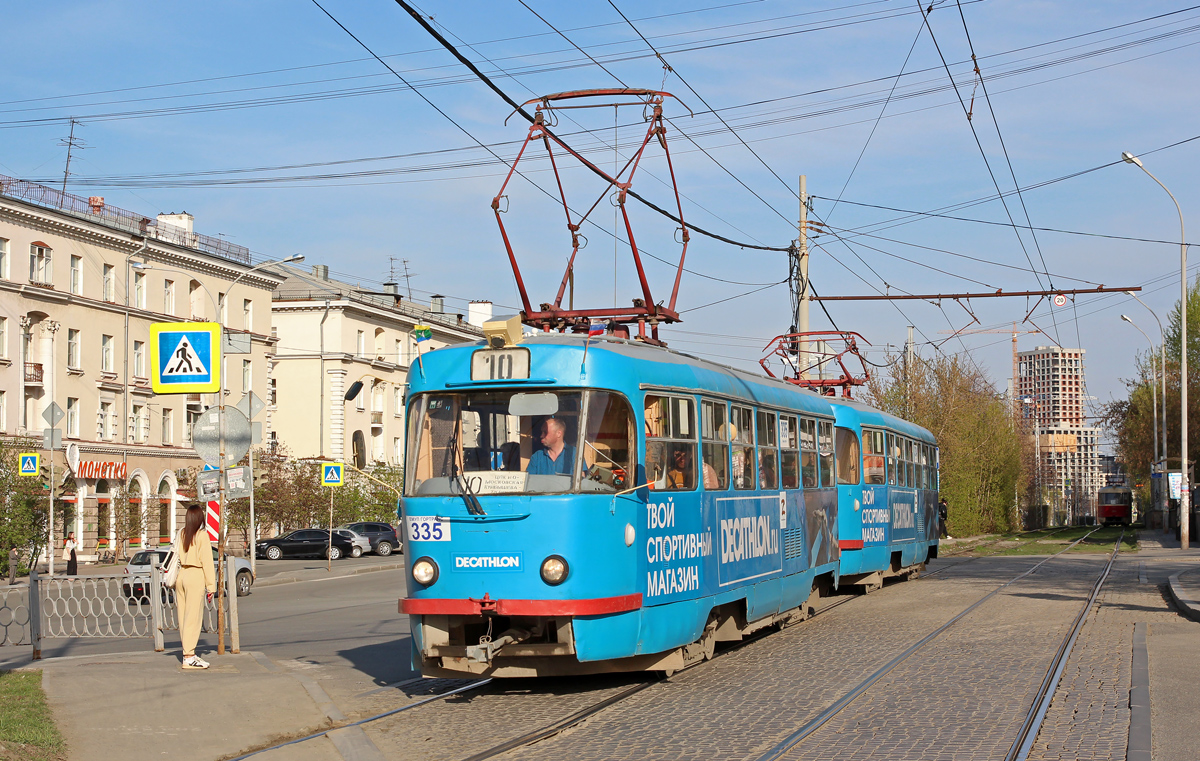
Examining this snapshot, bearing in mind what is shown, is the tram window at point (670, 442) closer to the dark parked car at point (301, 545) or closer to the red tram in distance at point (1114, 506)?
the dark parked car at point (301, 545)

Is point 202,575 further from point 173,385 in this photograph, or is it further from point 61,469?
point 61,469

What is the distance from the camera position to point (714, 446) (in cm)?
1209

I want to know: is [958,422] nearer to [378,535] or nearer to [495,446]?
[378,535]

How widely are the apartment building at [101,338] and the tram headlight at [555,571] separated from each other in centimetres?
3488

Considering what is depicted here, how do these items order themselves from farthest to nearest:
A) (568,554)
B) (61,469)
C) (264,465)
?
(264,465) → (61,469) → (568,554)

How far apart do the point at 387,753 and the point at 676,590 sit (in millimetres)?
3314

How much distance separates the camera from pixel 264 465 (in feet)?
196

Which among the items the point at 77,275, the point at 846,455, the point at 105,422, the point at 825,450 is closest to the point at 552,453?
the point at 825,450

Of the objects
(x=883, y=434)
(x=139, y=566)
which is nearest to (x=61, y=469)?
(x=139, y=566)

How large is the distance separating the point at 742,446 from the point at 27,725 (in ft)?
23.4

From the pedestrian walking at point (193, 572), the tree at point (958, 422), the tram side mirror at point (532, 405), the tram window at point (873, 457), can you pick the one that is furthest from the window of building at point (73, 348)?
the tram side mirror at point (532, 405)

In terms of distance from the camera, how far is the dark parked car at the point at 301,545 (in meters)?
49.1

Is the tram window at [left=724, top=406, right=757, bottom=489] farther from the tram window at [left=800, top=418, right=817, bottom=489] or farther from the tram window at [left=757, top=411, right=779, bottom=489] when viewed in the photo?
the tram window at [left=800, top=418, right=817, bottom=489]

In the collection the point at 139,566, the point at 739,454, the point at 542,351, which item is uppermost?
the point at 542,351
